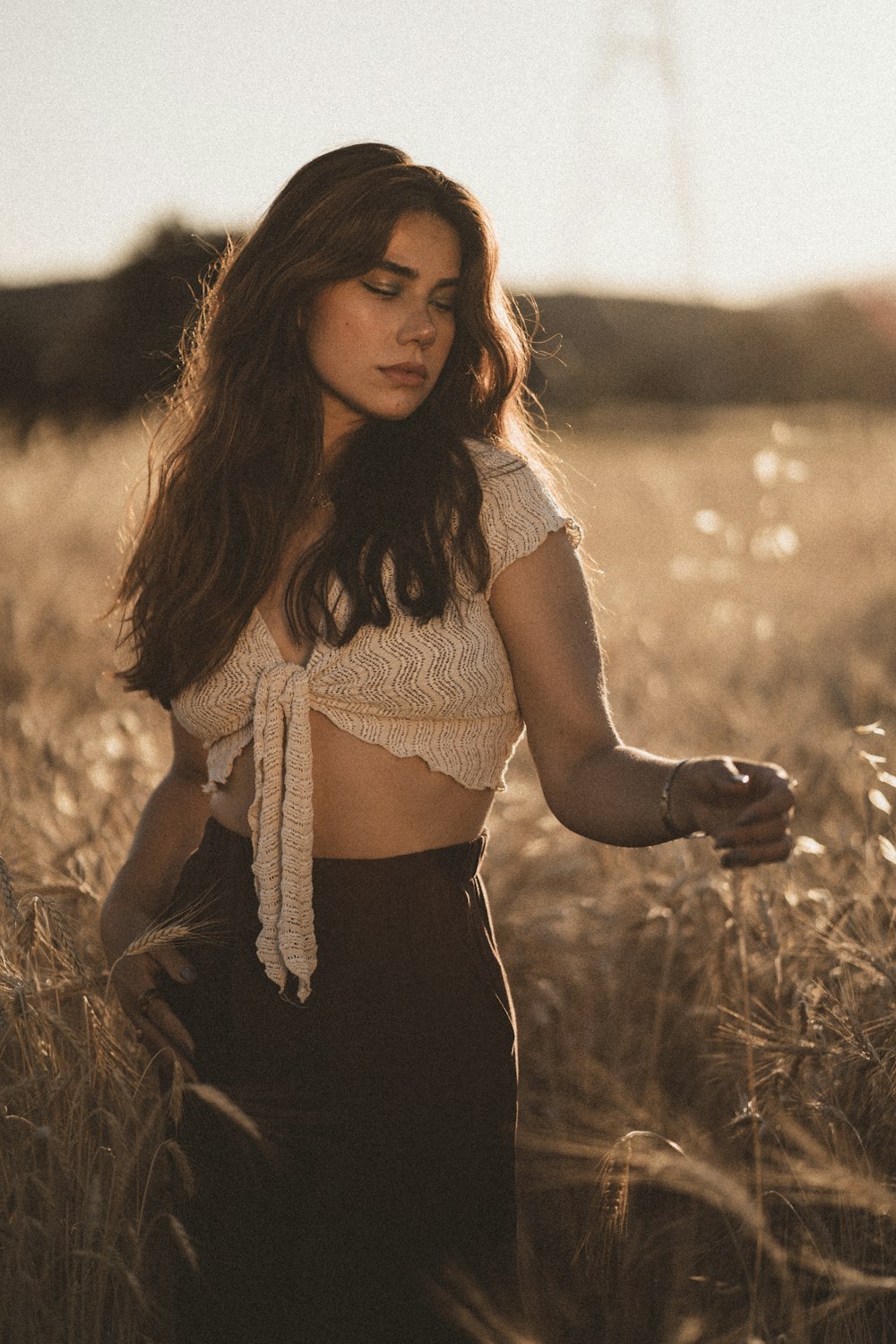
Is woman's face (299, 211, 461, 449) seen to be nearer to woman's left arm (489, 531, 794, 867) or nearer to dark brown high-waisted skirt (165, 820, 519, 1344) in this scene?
woman's left arm (489, 531, 794, 867)

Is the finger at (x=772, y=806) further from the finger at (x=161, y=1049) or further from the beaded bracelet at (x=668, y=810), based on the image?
the finger at (x=161, y=1049)

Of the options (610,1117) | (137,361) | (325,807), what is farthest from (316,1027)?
(137,361)

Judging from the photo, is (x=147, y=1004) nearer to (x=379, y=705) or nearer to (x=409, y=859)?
(x=409, y=859)

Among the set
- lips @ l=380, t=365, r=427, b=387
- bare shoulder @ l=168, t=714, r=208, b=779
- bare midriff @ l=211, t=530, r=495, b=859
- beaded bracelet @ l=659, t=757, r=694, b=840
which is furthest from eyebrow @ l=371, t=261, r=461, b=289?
beaded bracelet @ l=659, t=757, r=694, b=840

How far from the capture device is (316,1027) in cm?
183

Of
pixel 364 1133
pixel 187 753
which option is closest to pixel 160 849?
pixel 187 753

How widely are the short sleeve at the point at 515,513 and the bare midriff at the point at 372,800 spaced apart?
0.92ft

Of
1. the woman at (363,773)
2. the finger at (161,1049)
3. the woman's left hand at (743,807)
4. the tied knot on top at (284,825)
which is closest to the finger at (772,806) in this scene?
the woman's left hand at (743,807)

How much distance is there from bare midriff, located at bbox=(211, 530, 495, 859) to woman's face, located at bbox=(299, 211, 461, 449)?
1.35 ft

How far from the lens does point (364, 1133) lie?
5.86ft

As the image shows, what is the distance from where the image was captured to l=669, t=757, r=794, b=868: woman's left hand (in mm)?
1354

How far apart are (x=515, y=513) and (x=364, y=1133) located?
2.85 feet

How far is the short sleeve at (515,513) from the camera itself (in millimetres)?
1838

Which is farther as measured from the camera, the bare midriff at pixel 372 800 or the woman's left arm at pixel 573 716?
the bare midriff at pixel 372 800
